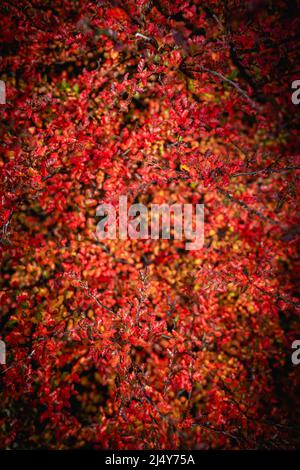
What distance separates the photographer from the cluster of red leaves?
21.8 feet

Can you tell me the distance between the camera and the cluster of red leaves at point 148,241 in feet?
21.8

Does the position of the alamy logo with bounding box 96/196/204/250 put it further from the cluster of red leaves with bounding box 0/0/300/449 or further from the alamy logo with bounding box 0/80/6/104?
the alamy logo with bounding box 0/80/6/104

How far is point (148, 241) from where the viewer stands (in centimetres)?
960

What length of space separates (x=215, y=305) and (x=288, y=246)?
111 inches

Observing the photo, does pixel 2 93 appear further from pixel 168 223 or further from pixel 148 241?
pixel 168 223

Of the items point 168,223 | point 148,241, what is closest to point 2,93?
point 148,241

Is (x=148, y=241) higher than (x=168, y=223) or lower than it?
lower

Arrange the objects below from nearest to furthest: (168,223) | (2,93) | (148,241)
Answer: (2,93) → (148,241) → (168,223)

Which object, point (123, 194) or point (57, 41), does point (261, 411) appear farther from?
point (57, 41)

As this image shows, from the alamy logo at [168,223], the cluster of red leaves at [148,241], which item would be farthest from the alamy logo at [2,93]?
the alamy logo at [168,223]

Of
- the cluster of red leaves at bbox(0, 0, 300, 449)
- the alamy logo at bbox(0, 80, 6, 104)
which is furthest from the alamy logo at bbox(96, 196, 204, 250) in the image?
the alamy logo at bbox(0, 80, 6, 104)

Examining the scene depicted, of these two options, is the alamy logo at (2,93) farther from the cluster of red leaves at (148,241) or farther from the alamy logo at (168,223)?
the alamy logo at (168,223)

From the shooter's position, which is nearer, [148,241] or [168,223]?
[148,241]

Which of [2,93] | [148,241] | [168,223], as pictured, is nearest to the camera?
[2,93]
